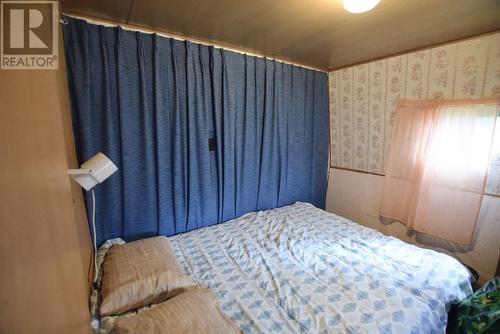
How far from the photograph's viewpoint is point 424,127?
83.9 inches

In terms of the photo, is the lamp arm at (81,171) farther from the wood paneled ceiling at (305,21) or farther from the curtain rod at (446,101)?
the curtain rod at (446,101)

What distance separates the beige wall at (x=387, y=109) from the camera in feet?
6.02

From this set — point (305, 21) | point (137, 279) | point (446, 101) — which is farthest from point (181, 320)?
point (446, 101)

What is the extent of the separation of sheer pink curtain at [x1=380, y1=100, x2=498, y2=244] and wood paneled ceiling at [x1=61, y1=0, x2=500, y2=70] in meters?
0.61

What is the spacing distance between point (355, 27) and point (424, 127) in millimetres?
1165

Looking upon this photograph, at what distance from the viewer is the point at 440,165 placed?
80.3 inches

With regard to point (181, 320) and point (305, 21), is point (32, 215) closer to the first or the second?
point (181, 320)

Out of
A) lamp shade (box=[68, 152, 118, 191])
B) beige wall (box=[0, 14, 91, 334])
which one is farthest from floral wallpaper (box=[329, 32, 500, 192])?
beige wall (box=[0, 14, 91, 334])

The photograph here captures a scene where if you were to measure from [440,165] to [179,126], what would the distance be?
93.3 inches

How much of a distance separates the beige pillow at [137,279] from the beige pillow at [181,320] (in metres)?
0.15

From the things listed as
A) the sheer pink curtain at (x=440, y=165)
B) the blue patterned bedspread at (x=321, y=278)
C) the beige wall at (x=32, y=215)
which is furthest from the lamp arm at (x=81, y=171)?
the sheer pink curtain at (x=440, y=165)

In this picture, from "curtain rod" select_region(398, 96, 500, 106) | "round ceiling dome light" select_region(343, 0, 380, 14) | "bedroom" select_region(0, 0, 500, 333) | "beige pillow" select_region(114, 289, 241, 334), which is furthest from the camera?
"curtain rod" select_region(398, 96, 500, 106)

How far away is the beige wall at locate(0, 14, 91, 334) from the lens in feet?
1.35

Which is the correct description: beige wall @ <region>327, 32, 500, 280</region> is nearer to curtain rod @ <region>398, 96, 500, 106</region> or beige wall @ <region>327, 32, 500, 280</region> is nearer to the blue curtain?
curtain rod @ <region>398, 96, 500, 106</region>
